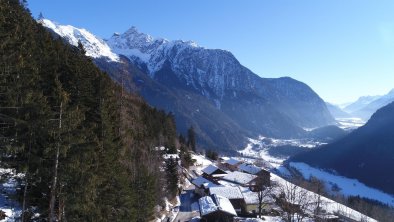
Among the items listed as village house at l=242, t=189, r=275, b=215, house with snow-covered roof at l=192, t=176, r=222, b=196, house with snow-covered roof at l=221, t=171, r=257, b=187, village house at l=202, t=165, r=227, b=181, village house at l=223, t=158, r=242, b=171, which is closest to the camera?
village house at l=242, t=189, r=275, b=215

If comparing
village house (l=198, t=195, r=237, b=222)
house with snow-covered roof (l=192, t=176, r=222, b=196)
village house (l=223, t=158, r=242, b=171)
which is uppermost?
village house (l=223, t=158, r=242, b=171)

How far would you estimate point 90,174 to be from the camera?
1001 inches

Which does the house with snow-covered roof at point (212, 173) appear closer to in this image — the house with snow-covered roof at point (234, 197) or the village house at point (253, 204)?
the village house at point (253, 204)

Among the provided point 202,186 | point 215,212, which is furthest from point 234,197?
point 215,212

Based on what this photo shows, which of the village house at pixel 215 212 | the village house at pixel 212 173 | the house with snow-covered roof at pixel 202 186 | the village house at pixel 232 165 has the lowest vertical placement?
the village house at pixel 215 212

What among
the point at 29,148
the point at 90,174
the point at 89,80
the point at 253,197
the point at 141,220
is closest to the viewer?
the point at 29,148

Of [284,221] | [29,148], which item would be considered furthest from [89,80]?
[284,221]

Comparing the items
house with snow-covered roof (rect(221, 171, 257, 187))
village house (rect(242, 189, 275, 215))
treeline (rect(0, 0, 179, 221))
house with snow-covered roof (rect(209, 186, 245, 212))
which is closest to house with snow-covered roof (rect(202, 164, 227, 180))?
house with snow-covered roof (rect(221, 171, 257, 187))

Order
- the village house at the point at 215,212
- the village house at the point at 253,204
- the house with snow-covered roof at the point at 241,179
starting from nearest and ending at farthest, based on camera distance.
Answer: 1. the village house at the point at 215,212
2. the village house at the point at 253,204
3. the house with snow-covered roof at the point at 241,179

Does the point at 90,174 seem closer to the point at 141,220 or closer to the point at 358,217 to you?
the point at 141,220

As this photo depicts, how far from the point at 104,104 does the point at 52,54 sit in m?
11.3

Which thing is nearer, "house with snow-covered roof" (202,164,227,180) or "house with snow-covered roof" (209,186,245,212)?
"house with snow-covered roof" (209,186,245,212)

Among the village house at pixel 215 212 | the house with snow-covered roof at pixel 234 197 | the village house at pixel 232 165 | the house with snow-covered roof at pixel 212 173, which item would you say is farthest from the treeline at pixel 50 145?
the village house at pixel 232 165

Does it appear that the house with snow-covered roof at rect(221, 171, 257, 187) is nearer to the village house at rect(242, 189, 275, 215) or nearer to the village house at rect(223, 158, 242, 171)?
the village house at rect(242, 189, 275, 215)
